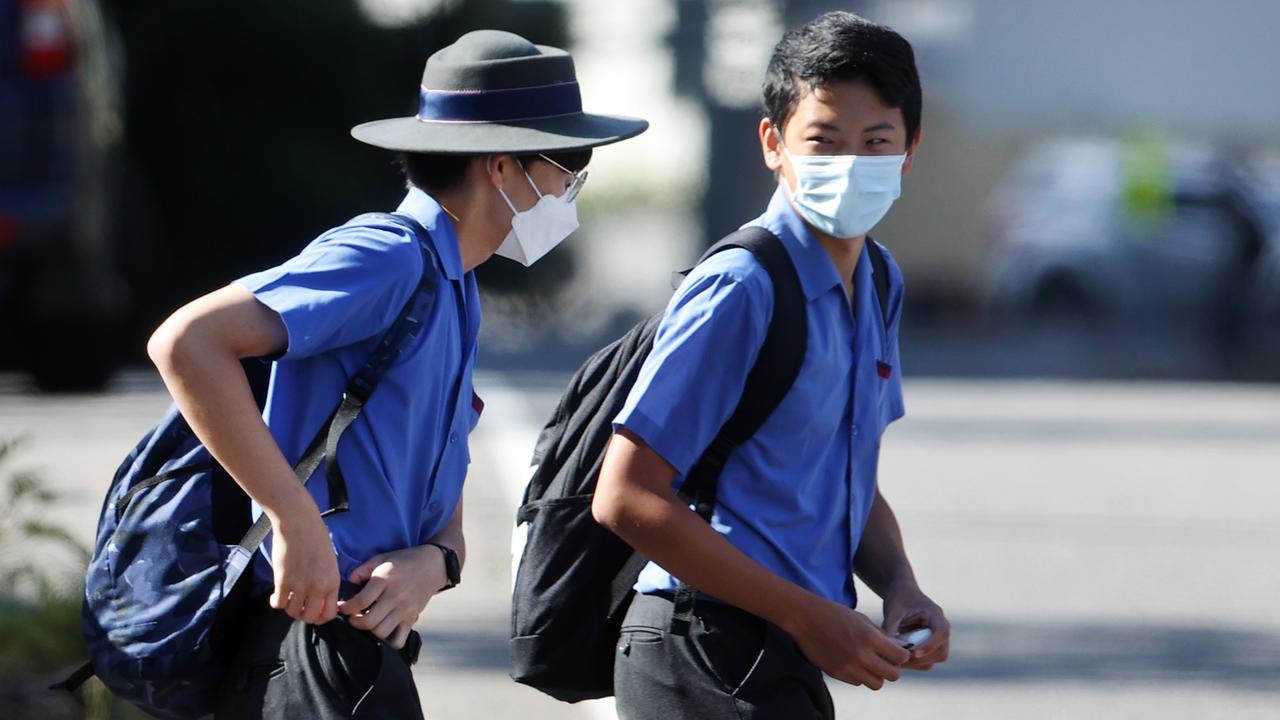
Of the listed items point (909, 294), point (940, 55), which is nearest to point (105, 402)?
point (909, 294)

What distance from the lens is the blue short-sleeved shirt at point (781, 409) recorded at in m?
3.19

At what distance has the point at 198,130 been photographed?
20719 millimetres

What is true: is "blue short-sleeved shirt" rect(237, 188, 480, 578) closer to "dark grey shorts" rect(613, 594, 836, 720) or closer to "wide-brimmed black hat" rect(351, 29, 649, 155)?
"wide-brimmed black hat" rect(351, 29, 649, 155)

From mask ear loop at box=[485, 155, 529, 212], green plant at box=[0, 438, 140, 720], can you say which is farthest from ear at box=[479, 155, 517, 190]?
green plant at box=[0, 438, 140, 720]

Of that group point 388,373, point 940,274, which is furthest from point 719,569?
point 940,274

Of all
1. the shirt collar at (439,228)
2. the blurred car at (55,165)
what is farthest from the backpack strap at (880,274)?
the blurred car at (55,165)

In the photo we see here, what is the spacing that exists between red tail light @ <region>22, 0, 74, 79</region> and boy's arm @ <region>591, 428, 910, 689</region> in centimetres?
882

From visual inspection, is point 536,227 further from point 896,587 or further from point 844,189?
point 896,587

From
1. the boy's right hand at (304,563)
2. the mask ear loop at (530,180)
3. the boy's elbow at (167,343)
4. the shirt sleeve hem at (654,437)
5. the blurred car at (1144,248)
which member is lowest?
the blurred car at (1144,248)

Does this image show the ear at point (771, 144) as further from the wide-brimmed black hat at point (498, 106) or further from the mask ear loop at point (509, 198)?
the mask ear loop at point (509, 198)

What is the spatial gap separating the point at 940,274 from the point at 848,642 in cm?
2695

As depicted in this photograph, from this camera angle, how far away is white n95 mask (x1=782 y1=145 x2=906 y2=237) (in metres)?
3.39

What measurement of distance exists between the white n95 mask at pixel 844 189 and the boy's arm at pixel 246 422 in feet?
→ 2.93

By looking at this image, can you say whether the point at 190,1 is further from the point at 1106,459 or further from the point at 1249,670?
the point at 1249,670
